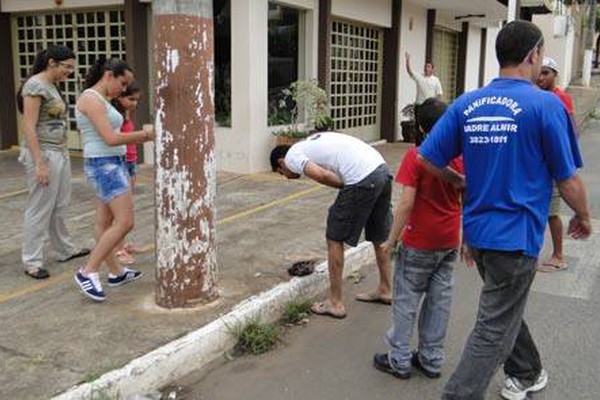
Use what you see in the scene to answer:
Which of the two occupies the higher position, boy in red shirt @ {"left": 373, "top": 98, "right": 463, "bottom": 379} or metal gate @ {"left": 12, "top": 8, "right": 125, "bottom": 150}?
metal gate @ {"left": 12, "top": 8, "right": 125, "bottom": 150}

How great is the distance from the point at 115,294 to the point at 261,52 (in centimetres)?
568

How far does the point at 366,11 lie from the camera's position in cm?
1289

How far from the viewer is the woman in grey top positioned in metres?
5.17

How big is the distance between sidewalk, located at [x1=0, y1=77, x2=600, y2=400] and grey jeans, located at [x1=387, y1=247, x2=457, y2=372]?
49.6 inches

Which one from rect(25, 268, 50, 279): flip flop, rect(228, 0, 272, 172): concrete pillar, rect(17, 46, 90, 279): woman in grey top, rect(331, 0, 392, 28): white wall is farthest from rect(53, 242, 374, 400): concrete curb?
rect(331, 0, 392, 28): white wall

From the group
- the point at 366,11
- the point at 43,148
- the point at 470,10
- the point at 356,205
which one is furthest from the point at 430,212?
the point at 470,10

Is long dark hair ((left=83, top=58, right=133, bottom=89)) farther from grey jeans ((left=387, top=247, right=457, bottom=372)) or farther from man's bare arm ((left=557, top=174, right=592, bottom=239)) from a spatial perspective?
man's bare arm ((left=557, top=174, right=592, bottom=239))

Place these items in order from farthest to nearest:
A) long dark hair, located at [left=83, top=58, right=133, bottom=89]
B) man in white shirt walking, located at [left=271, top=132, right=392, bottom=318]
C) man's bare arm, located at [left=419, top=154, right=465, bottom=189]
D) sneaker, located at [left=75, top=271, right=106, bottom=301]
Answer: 1. long dark hair, located at [left=83, top=58, right=133, bottom=89]
2. sneaker, located at [left=75, top=271, right=106, bottom=301]
3. man in white shirt walking, located at [left=271, top=132, right=392, bottom=318]
4. man's bare arm, located at [left=419, top=154, right=465, bottom=189]

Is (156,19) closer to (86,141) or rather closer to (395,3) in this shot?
(86,141)

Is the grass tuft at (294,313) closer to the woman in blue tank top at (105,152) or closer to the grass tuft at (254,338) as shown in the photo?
the grass tuft at (254,338)

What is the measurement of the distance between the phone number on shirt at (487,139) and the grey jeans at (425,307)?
1.04 metres

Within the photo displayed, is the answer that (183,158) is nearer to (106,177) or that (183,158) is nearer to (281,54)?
(106,177)

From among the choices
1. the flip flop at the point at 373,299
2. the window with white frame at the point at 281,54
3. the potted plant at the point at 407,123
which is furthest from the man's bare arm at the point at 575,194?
the potted plant at the point at 407,123

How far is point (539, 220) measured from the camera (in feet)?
9.98
